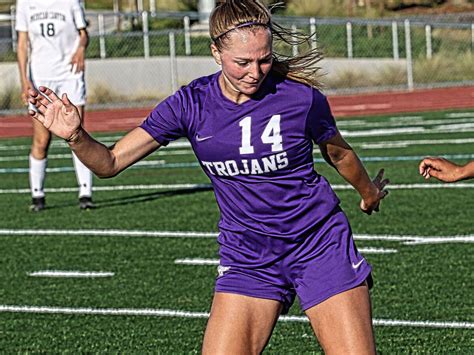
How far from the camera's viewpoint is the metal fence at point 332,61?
30.6 m

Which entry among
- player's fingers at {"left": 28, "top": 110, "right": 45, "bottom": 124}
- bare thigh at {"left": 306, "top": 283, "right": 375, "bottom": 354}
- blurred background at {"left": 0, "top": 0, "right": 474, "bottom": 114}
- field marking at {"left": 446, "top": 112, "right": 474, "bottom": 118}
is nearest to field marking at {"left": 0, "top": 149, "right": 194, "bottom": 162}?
field marking at {"left": 446, "top": 112, "right": 474, "bottom": 118}

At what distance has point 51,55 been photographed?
12461 mm

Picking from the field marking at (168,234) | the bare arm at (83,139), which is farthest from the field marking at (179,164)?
the bare arm at (83,139)

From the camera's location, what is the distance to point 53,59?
12.5m

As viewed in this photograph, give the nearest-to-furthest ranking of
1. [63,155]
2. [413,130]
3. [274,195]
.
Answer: [274,195] < [63,155] < [413,130]

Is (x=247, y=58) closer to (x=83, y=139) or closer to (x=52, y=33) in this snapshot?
(x=83, y=139)

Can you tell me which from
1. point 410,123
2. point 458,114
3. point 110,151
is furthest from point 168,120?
point 458,114

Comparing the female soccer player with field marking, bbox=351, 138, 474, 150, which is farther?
field marking, bbox=351, 138, 474, 150

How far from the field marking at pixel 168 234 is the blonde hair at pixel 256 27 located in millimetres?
4707

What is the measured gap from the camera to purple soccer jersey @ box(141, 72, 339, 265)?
517 cm

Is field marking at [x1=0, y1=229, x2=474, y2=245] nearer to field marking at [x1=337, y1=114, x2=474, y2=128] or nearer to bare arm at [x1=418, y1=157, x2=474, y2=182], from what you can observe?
bare arm at [x1=418, y1=157, x2=474, y2=182]

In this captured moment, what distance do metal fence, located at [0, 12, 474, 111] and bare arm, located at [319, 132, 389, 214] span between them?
904 inches

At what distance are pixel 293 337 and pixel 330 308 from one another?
2.09 m

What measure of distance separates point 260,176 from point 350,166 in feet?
1.55
